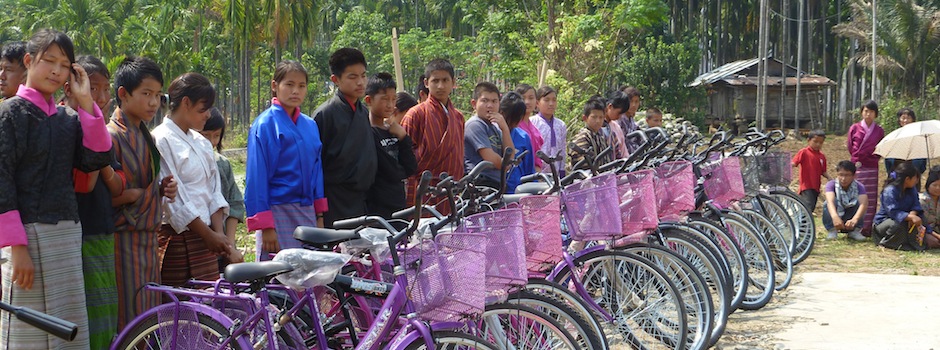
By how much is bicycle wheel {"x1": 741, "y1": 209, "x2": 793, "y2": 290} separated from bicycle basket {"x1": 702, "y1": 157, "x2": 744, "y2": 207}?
0.71 m

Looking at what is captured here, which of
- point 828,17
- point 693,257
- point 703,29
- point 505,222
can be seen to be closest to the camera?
point 505,222

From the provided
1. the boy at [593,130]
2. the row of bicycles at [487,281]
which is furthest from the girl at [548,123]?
the row of bicycles at [487,281]

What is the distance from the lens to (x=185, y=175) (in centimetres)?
414

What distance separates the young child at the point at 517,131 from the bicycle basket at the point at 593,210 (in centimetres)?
224

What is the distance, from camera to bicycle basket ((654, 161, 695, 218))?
5.22 m

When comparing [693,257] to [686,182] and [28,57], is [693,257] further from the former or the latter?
[28,57]

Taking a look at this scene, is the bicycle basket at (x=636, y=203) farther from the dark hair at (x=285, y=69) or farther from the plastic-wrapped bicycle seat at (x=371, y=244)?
the dark hair at (x=285, y=69)

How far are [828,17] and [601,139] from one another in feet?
116

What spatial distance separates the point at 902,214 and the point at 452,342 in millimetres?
8037

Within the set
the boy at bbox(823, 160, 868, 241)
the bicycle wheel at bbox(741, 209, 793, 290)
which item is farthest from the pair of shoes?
the bicycle wheel at bbox(741, 209, 793, 290)

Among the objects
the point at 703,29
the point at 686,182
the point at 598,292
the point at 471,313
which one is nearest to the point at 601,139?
the point at 686,182

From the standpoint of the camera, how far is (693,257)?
5.23m

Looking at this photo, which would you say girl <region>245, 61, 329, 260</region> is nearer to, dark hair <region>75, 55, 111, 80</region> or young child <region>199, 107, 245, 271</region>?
young child <region>199, 107, 245, 271</region>

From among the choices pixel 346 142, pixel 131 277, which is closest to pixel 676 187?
pixel 346 142
